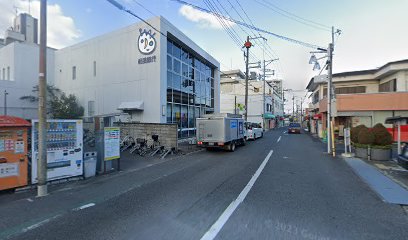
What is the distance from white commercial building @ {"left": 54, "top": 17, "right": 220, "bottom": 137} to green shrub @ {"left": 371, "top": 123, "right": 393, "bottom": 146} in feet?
43.6

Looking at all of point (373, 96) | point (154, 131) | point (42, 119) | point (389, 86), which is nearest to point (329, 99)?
point (373, 96)

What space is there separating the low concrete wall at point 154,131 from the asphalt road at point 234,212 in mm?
5547

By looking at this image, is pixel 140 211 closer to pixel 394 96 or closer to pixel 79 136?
pixel 79 136

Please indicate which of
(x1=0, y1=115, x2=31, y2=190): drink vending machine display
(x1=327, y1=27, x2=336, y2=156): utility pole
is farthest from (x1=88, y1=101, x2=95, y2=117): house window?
(x1=327, y1=27, x2=336, y2=156): utility pole

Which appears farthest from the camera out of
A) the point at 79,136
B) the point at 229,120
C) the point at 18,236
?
the point at 229,120

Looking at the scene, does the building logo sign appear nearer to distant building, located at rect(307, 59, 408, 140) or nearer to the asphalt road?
the asphalt road

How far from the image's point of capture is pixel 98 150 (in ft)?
29.0

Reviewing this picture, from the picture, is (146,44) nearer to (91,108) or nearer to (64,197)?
(91,108)

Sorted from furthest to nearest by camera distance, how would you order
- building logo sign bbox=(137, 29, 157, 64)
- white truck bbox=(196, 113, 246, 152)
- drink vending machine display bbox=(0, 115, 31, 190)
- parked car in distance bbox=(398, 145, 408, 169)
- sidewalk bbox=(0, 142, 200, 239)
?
building logo sign bbox=(137, 29, 157, 64) < white truck bbox=(196, 113, 246, 152) < parked car in distance bbox=(398, 145, 408, 169) < drink vending machine display bbox=(0, 115, 31, 190) < sidewalk bbox=(0, 142, 200, 239)

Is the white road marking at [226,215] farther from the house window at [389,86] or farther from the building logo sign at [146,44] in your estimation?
the house window at [389,86]

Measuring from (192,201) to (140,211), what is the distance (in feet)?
4.22

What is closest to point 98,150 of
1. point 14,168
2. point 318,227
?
point 14,168

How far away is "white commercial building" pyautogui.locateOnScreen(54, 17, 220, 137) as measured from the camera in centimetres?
1645

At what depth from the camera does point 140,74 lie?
17250 millimetres
